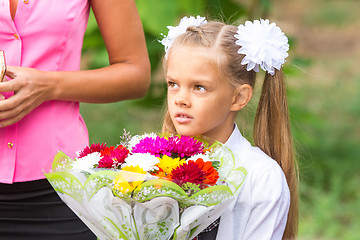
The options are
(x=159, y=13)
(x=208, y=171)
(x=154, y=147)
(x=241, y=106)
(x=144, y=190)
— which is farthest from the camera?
(x=159, y=13)

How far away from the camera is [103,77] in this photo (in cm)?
210

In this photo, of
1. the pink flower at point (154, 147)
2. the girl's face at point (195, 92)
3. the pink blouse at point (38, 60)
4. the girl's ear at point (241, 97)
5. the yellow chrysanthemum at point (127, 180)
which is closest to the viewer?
the yellow chrysanthemum at point (127, 180)

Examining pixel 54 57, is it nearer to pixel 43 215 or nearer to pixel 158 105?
pixel 43 215

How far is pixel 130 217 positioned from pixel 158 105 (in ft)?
11.2

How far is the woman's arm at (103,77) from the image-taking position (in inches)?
Answer: 74.8

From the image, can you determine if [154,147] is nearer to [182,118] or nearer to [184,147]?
[184,147]

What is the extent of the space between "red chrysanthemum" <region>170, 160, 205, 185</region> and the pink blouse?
49cm

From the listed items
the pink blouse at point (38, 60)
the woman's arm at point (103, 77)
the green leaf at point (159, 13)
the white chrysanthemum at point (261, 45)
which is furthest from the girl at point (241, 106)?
the green leaf at point (159, 13)

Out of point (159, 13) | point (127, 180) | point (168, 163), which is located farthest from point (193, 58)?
point (159, 13)

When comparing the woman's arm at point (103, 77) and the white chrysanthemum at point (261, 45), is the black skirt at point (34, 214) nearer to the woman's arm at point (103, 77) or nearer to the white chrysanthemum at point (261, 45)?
the woman's arm at point (103, 77)

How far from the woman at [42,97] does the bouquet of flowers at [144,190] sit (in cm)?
20

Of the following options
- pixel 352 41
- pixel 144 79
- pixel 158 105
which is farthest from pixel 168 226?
pixel 352 41

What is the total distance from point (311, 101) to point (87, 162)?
24.1 ft

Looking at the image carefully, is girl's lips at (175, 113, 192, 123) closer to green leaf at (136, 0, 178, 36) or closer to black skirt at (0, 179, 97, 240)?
black skirt at (0, 179, 97, 240)
